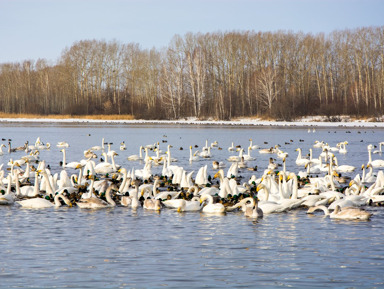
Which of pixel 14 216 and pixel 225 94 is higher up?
pixel 225 94

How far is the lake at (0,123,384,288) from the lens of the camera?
28.1ft

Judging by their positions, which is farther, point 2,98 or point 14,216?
point 2,98

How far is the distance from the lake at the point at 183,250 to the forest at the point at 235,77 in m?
55.3

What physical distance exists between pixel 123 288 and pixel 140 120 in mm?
70945

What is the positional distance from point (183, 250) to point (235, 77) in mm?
71301

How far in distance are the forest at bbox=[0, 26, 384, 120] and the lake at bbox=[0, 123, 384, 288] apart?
5531 cm

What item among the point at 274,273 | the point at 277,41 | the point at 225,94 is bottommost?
the point at 274,273

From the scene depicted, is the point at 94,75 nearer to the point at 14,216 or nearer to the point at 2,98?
the point at 2,98

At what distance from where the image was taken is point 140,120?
3098 inches

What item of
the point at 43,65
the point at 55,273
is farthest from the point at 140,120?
the point at 55,273

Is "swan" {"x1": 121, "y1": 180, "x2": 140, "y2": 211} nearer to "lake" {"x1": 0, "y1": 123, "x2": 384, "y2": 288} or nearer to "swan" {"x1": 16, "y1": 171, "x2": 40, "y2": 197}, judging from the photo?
"lake" {"x1": 0, "y1": 123, "x2": 384, "y2": 288}

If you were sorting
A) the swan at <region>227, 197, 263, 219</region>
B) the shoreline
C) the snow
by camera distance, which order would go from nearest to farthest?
the swan at <region>227, 197, 263, 219</region>, the shoreline, the snow

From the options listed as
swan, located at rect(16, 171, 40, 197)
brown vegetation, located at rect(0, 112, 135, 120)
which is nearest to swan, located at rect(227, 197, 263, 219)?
swan, located at rect(16, 171, 40, 197)

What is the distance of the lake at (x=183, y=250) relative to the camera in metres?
8.58
